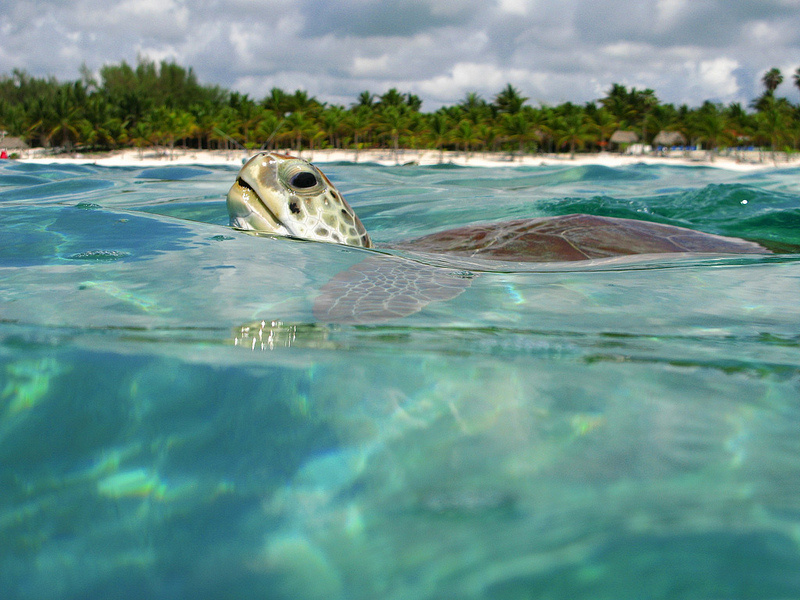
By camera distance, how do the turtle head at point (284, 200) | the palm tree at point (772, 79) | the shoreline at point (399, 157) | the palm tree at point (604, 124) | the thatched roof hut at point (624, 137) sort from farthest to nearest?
1. the palm tree at point (772, 79)
2. the thatched roof hut at point (624, 137)
3. the palm tree at point (604, 124)
4. the shoreline at point (399, 157)
5. the turtle head at point (284, 200)

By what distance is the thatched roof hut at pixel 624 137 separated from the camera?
4325cm

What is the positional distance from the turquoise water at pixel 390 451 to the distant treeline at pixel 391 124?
Result: 122 ft

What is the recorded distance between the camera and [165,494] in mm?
843

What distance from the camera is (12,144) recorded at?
124 feet

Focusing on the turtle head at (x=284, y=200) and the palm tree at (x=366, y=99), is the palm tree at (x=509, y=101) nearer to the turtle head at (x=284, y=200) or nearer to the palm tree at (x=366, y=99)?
the palm tree at (x=366, y=99)

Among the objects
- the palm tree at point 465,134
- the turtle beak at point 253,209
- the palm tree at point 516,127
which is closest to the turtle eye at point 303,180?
the turtle beak at point 253,209

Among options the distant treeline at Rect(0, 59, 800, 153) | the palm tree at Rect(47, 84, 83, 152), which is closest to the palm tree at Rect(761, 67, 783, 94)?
the distant treeline at Rect(0, 59, 800, 153)

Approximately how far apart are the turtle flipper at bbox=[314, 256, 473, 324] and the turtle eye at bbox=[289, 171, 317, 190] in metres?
0.63

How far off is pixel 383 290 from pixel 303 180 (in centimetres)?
125

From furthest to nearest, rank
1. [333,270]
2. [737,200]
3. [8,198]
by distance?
[737,200], [8,198], [333,270]

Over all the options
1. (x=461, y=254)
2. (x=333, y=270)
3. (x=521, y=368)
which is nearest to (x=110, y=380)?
(x=521, y=368)

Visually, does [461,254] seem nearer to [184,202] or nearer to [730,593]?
[730,593]

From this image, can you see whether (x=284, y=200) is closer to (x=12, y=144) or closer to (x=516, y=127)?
(x=516, y=127)

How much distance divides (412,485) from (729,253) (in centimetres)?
349
